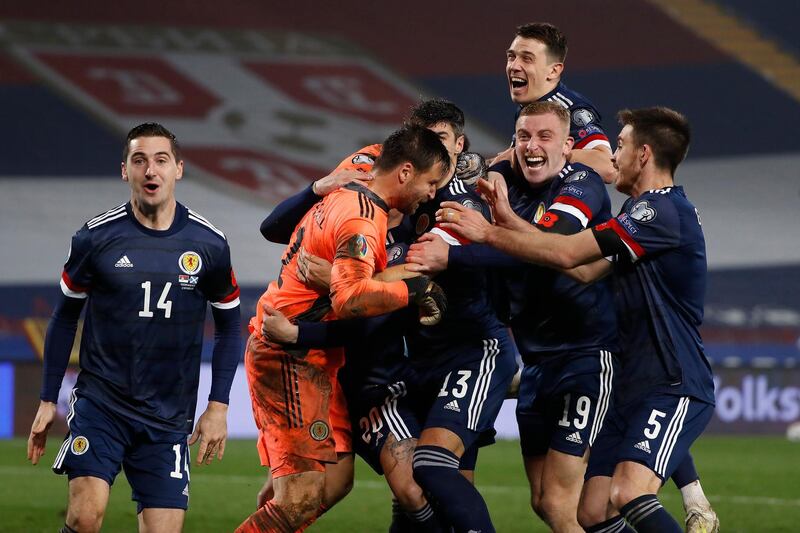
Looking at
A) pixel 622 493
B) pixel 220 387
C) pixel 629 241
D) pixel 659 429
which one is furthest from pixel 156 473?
pixel 629 241

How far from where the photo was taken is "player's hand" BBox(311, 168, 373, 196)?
213 inches

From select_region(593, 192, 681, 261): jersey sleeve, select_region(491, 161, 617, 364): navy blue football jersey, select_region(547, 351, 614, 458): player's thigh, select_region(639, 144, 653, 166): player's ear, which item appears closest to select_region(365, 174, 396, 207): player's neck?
select_region(491, 161, 617, 364): navy blue football jersey

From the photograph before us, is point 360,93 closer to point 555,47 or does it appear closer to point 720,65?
point 720,65

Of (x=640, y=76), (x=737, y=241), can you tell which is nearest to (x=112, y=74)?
(x=640, y=76)

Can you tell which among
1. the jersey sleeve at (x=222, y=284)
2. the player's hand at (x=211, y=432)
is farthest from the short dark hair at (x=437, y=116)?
the player's hand at (x=211, y=432)

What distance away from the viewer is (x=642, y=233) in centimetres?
515

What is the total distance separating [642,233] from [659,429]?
32.5 inches

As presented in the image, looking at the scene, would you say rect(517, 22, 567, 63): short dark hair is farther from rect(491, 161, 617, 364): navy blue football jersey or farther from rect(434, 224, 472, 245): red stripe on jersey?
rect(434, 224, 472, 245): red stripe on jersey

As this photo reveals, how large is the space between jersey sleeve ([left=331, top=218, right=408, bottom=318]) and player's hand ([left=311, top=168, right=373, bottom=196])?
16.8 inches

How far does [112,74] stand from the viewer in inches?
934

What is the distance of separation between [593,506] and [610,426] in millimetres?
359

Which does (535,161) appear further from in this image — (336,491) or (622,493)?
(336,491)

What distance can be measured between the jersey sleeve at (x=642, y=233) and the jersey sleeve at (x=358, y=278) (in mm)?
917

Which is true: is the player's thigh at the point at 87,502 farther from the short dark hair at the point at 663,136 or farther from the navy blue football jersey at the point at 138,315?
the short dark hair at the point at 663,136
